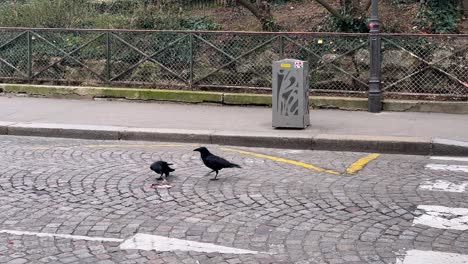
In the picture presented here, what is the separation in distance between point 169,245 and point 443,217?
8.48 ft

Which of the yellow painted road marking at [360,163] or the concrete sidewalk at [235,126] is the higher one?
the concrete sidewalk at [235,126]

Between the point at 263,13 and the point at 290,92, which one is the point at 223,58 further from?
the point at 290,92

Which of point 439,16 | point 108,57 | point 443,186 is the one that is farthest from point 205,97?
point 443,186

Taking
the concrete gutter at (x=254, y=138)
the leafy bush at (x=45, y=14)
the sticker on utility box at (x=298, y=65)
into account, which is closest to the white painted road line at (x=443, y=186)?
the concrete gutter at (x=254, y=138)

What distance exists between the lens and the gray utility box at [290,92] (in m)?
10.1

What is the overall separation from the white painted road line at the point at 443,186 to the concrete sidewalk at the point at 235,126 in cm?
192

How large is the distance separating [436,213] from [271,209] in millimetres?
1559

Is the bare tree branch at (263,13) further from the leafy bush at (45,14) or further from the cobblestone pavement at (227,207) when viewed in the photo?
the cobblestone pavement at (227,207)

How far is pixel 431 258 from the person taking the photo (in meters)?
4.85

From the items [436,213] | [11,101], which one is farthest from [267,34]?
[436,213]

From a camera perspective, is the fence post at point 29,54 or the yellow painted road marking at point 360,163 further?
the fence post at point 29,54

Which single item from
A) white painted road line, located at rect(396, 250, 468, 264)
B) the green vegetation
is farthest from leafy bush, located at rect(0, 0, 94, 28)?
white painted road line, located at rect(396, 250, 468, 264)

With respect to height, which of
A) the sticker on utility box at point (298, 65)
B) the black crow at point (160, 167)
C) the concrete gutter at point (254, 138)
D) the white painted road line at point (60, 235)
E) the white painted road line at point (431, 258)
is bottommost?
the white painted road line at point (431, 258)

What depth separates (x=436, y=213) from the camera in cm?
602
